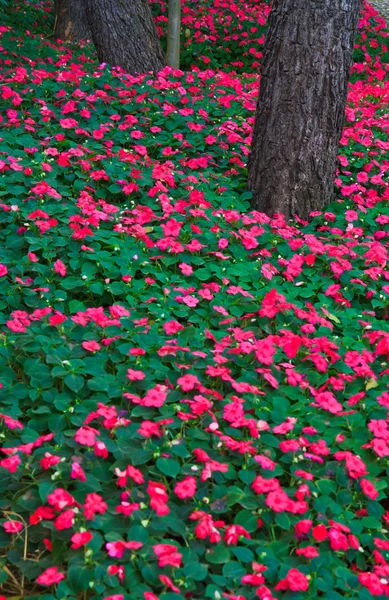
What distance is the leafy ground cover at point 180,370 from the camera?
6.54ft

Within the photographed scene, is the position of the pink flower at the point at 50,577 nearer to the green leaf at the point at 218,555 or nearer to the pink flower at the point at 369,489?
the green leaf at the point at 218,555

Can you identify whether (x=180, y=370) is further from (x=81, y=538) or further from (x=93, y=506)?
(x=81, y=538)

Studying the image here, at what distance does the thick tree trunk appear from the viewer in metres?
3.96

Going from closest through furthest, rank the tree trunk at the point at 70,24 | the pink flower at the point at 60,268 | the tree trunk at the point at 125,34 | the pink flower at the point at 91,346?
the pink flower at the point at 91,346 → the pink flower at the point at 60,268 → the tree trunk at the point at 125,34 → the tree trunk at the point at 70,24

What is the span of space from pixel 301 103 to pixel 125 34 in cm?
264

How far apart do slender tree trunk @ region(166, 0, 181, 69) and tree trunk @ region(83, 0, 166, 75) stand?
1.00 m

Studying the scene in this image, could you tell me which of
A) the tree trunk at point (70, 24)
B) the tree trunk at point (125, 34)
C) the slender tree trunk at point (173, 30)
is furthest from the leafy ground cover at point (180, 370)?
the tree trunk at point (70, 24)

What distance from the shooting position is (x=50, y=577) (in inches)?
72.3

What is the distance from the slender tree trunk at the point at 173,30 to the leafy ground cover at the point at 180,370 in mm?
2645

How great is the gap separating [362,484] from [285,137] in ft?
8.33

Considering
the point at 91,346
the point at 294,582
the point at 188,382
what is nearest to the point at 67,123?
the point at 91,346

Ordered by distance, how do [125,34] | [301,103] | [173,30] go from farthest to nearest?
[173,30] → [125,34] → [301,103]

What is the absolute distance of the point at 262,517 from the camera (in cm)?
212

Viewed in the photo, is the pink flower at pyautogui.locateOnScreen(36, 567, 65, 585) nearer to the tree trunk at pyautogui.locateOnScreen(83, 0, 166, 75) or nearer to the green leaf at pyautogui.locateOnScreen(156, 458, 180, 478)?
the green leaf at pyautogui.locateOnScreen(156, 458, 180, 478)
